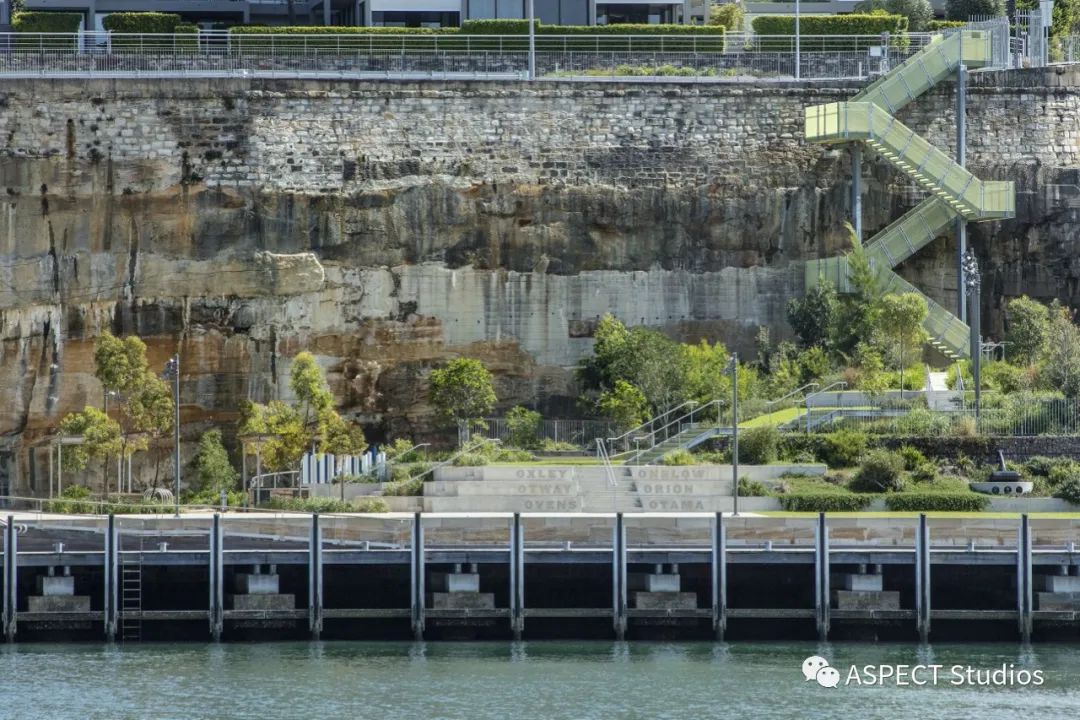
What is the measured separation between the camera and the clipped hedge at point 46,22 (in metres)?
78.8

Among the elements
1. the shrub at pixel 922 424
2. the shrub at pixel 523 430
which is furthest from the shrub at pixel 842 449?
the shrub at pixel 523 430

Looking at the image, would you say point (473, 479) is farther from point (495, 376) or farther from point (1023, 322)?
point (1023, 322)

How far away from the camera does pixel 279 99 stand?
74375mm

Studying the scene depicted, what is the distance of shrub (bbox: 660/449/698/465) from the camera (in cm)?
6656

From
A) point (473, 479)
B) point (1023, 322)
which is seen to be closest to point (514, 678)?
point (473, 479)

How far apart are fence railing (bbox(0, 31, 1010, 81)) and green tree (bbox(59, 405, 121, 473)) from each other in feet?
34.8

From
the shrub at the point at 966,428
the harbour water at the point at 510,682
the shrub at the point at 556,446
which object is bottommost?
the harbour water at the point at 510,682

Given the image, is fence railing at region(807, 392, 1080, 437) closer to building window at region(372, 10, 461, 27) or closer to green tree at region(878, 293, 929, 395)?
green tree at region(878, 293, 929, 395)

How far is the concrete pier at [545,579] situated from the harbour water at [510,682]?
63cm

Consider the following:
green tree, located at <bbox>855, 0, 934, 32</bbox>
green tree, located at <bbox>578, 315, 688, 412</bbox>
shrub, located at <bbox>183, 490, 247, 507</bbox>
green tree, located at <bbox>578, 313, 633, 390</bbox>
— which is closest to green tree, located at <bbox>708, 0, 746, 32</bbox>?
green tree, located at <bbox>855, 0, 934, 32</bbox>

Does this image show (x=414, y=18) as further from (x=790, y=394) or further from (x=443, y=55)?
(x=790, y=394)

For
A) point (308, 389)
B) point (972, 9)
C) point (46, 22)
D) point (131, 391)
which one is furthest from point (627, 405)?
point (972, 9)

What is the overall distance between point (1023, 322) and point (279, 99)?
2093cm

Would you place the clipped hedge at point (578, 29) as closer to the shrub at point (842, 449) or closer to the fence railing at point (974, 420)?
the fence railing at point (974, 420)
